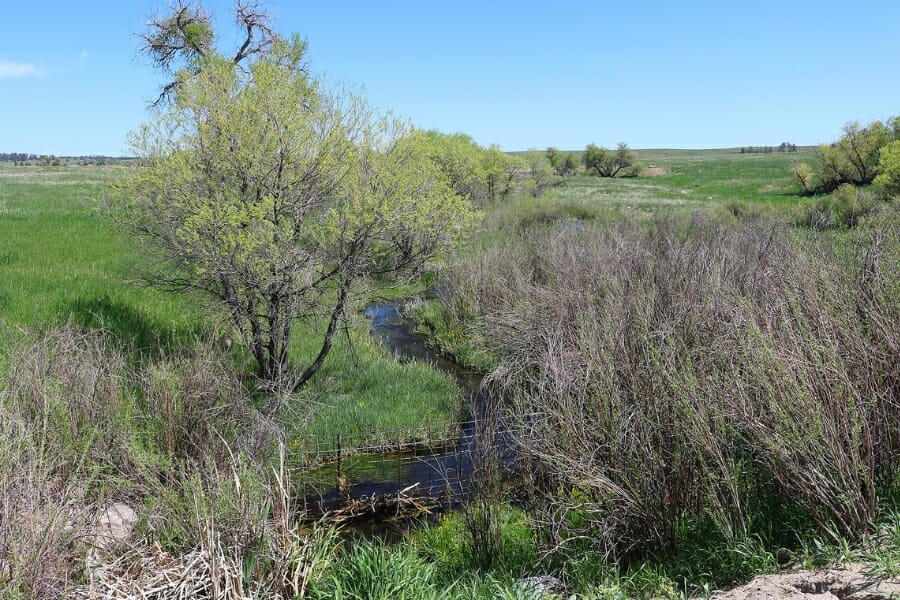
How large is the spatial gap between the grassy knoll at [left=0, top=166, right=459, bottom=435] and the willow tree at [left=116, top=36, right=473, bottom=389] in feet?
2.69

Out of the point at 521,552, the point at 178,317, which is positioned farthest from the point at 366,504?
the point at 178,317

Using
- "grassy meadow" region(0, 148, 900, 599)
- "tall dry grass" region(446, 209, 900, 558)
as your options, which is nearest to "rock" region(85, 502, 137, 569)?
"grassy meadow" region(0, 148, 900, 599)

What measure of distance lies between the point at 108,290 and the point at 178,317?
202 cm

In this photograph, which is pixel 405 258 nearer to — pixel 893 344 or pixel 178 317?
pixel 178 317

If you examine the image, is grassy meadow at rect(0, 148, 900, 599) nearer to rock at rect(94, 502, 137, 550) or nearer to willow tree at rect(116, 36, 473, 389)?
rock at rect(94, 502, 137, 550)

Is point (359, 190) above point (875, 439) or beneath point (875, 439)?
above

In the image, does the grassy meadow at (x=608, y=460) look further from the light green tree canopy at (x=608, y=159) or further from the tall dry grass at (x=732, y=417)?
the light green tree canopy at (x=608, y=159)

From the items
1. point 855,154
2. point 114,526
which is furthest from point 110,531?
point 855,154

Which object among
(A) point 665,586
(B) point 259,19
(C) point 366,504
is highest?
(B) point 259,19

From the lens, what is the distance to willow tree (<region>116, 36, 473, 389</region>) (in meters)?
9.49

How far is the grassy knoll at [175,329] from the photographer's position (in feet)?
35.7

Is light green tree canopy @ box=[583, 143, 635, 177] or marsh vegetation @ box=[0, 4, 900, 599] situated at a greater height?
light green tree canopy @ box=[583, 143, 635, 177]

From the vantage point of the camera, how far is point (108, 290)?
14.2 m

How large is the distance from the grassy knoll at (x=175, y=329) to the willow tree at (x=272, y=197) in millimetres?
821
